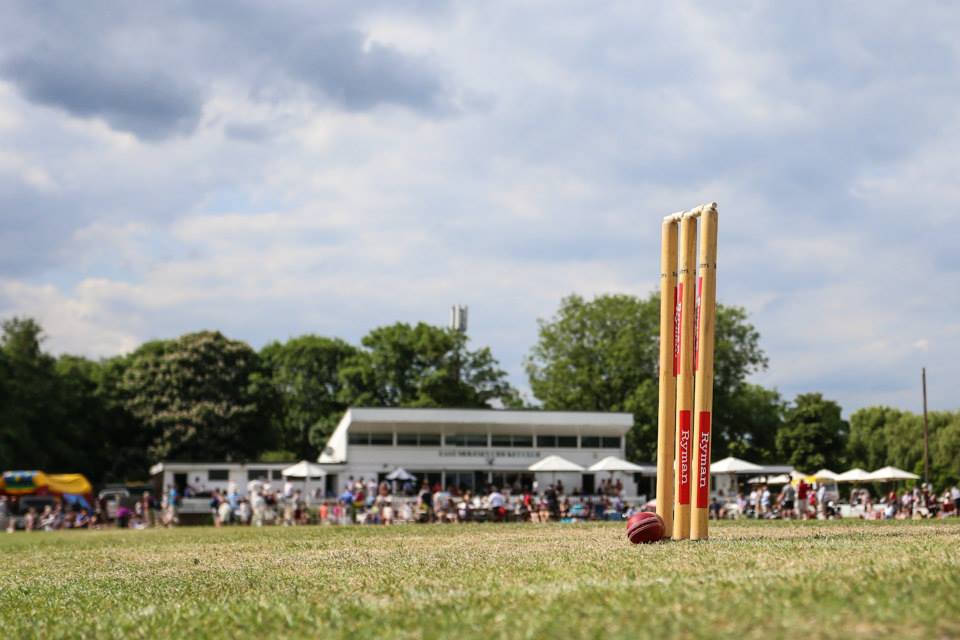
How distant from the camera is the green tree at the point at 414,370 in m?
80.5

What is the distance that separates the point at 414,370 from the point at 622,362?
1595 cm

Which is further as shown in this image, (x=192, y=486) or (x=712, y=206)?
(x=192, y=486)

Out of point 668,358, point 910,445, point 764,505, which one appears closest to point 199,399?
point 764,505

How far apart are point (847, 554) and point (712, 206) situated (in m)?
5.98

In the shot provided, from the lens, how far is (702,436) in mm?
15773

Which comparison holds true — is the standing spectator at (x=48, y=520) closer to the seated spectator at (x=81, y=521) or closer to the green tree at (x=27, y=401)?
the seated spectator at (x=81, y=521)

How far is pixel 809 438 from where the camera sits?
77750 mm

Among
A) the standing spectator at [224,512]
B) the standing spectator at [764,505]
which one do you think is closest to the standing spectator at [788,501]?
the standing spectator at [764,505]

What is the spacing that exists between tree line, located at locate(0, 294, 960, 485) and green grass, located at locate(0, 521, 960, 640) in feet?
192

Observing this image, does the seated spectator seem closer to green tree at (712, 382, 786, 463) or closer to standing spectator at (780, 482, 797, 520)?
standing spectator at (780, 482, 797, 520)

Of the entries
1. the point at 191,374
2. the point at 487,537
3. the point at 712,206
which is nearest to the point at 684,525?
the point at 712,206

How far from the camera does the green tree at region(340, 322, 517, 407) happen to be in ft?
264

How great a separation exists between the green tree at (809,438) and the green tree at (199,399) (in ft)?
120

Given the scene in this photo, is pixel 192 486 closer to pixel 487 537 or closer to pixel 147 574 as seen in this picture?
pixel 487 537
